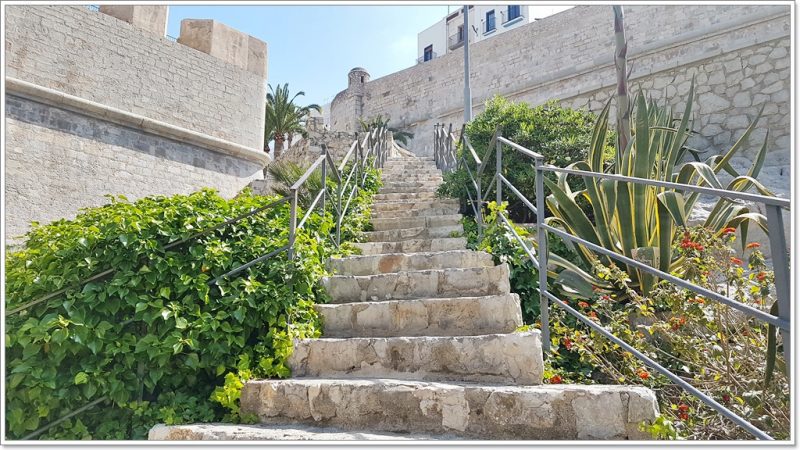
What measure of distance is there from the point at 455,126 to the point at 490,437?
1467cm

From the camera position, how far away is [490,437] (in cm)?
193

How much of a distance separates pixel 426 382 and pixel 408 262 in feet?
4.61

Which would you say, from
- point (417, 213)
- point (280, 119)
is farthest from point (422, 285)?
point (280, 119)

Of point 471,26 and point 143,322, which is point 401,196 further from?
point 471,26

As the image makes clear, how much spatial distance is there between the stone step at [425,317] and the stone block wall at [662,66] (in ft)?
20.9

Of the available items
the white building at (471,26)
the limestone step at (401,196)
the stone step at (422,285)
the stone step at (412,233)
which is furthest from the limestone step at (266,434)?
the white building at (471,26)

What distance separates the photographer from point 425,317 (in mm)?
2715

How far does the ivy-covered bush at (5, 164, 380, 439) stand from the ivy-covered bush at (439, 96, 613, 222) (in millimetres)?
3361

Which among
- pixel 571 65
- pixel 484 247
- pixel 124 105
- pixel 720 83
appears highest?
pixel 571 65

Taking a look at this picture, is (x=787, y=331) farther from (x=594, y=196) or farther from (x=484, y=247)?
(x=484, y=247)

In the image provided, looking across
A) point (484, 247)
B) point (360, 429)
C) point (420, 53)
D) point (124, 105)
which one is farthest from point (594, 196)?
point (420, 53)

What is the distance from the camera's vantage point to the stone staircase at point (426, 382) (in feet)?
6.16

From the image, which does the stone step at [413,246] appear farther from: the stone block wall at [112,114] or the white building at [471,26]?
the white building at [471,26]

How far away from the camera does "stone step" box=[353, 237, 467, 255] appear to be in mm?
4191
